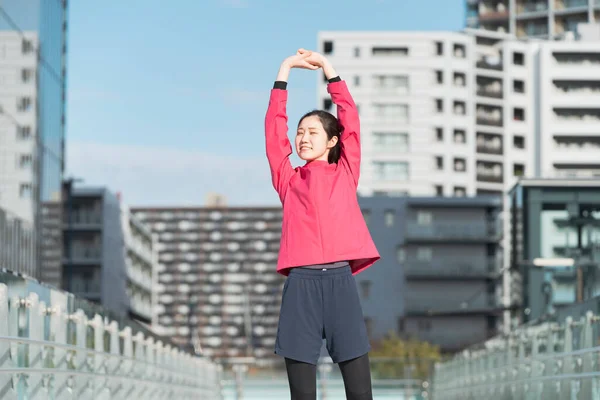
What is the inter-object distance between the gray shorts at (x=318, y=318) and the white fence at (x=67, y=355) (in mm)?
2012

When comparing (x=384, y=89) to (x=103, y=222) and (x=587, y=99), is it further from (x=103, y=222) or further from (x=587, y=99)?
(x=103, y=222)

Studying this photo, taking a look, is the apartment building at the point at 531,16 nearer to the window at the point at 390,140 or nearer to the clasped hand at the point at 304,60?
the window at the point at 390,140

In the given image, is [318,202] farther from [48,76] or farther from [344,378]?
[48,76]

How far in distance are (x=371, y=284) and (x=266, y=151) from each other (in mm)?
75813

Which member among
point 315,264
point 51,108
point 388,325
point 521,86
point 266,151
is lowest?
point 388,325

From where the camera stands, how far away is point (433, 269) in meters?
82.3

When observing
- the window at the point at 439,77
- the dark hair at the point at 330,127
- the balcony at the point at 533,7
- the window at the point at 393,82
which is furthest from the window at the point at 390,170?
the dark hair at the point at 330,127

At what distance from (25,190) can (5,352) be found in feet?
131

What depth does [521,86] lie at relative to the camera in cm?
9981

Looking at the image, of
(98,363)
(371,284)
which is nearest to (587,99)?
(371,284)

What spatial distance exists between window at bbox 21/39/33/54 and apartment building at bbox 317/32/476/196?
49.5m

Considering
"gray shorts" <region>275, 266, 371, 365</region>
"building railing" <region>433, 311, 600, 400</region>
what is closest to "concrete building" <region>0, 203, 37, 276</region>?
"building railing" <region>433, 311, 600, 400</region>

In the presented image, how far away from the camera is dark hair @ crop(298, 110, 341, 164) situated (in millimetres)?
6105

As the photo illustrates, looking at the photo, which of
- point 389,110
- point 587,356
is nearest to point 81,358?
point 587,356
